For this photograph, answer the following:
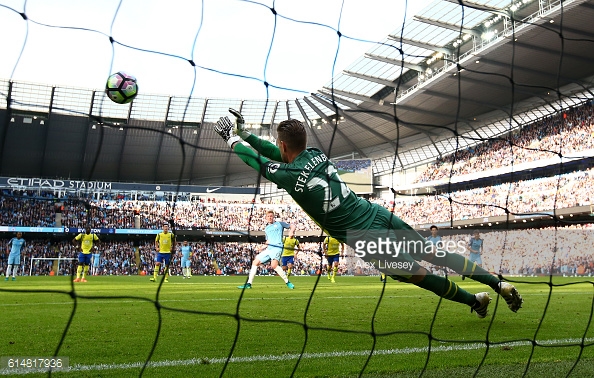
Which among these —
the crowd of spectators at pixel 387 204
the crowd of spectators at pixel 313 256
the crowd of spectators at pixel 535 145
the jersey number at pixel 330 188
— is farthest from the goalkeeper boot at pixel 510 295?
the crowd of spectators at pixel 535 145

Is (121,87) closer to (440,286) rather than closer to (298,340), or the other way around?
(298,340)

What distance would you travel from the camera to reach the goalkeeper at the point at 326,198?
3.72 metres

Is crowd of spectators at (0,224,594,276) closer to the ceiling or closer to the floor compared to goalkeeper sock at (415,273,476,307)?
closer to the floor

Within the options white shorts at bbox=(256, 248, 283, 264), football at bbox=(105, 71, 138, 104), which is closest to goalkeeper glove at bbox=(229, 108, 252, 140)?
football at bbox=(105, 71, 138, 104)

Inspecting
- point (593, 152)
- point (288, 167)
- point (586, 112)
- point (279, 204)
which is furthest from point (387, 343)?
point (279, 204)

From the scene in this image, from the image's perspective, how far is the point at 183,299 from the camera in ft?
27.8

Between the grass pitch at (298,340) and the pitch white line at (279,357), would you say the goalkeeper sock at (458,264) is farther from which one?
the pitch white line at (279,357)

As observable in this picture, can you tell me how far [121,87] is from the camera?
738 centimetres

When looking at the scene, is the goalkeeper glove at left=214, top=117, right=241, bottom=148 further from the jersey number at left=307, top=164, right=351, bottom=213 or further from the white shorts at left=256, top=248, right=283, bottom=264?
the white shorts at left=256, top=248, right=283, bottom=264

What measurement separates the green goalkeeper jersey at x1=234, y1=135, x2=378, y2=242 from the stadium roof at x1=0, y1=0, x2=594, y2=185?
1988 centimetres

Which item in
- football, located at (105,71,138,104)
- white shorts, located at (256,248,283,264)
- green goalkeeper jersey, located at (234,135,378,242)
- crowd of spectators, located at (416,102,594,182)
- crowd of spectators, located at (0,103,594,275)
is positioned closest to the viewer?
green goalkeeper jersey, located at (234,135,378,242)

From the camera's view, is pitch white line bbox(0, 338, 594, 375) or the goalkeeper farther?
the goalkeeper

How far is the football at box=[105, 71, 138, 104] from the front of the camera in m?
7.23

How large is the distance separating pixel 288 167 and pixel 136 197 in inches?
1441
